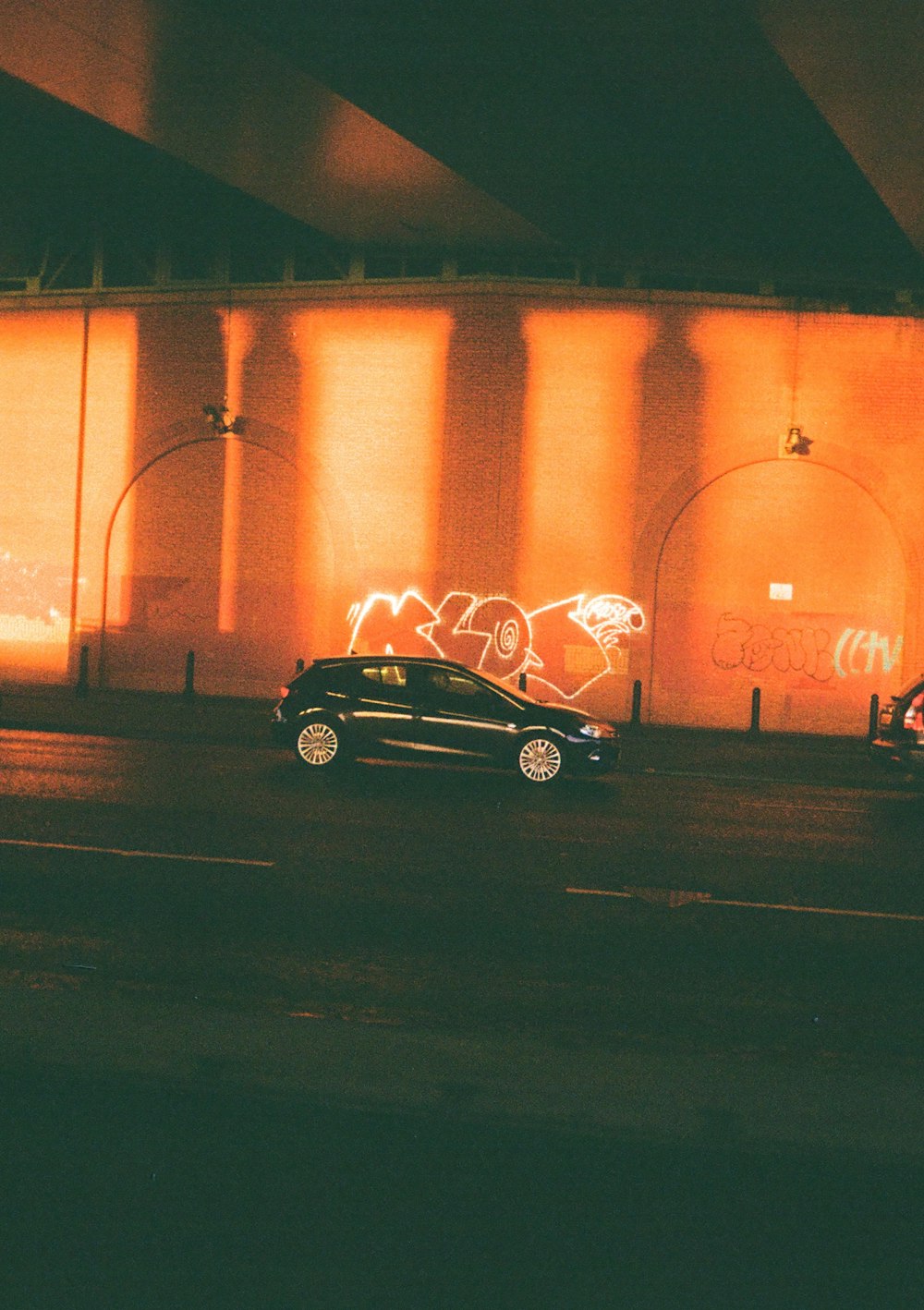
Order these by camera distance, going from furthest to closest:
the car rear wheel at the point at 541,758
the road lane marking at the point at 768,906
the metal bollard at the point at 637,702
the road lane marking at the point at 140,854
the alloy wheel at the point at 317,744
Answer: the metal bollard at the point at 637,702 < the alloy wheel at the point at 317,744 < the car rear wheel at the point at 541,758 < the road lane marking at the point at 140,854 < the road lane marking at the point at 768,906

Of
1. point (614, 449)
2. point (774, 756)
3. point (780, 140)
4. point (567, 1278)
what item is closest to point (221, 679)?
point (614, 449)

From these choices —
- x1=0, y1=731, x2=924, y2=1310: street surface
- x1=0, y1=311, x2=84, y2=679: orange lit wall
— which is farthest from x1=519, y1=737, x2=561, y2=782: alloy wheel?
x1=0, y1=311, x2=84, y2=679: orange lit wall

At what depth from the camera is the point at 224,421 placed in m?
25.8

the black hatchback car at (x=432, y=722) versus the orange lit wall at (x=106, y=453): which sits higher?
Answer: the orange lit wall at (x=106, y=453)

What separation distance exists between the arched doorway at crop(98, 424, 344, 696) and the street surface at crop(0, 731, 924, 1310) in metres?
14.6

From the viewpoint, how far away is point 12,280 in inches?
1105

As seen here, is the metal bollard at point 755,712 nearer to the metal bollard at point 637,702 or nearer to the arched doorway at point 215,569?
the metal bollard at point 637,702

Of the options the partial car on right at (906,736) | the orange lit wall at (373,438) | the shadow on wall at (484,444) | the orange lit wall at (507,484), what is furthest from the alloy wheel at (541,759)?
the orange lit wall at (373,438)

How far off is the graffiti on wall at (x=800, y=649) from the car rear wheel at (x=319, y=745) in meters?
10.7

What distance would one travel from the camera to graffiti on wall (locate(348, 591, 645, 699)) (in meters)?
24.2

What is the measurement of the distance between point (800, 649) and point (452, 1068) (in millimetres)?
19342

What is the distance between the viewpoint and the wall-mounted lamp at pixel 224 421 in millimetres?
25734

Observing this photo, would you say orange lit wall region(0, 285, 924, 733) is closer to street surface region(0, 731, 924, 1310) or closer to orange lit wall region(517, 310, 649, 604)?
orange lit wall region(517, 310, 649, 604)

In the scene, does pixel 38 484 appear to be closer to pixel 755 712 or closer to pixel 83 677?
pixel 83 677
